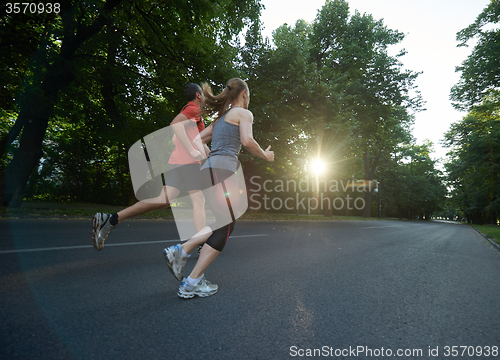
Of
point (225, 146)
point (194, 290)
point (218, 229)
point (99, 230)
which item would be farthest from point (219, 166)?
point (99, 230)

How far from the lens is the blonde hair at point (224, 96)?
9.00ft

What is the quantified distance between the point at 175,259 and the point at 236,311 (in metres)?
0.71

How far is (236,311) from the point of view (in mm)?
2209

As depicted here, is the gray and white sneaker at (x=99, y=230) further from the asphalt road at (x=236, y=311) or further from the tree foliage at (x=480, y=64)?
the tree foliage at (x=480, y=64)

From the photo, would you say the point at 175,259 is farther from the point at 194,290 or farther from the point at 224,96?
the point at 224,96

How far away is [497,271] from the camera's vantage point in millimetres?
4758

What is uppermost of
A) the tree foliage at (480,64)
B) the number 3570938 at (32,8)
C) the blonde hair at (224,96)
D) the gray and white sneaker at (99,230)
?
the tree foliage at (480,64)

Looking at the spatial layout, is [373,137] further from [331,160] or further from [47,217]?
[47,217]

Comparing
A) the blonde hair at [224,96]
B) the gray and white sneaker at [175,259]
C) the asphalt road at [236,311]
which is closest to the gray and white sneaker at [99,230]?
the asphalt road at [236,311]

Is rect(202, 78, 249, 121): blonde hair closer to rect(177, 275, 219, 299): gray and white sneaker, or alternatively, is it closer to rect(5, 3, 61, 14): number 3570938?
rect(177, 275, 219, 299): gray and white sneaker

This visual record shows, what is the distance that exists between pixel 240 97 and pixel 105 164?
20077 mm

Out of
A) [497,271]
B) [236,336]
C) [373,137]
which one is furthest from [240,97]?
[373,137]

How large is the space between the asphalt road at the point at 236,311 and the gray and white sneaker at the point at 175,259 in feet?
0.68

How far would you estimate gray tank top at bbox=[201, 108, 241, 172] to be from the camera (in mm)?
2570
